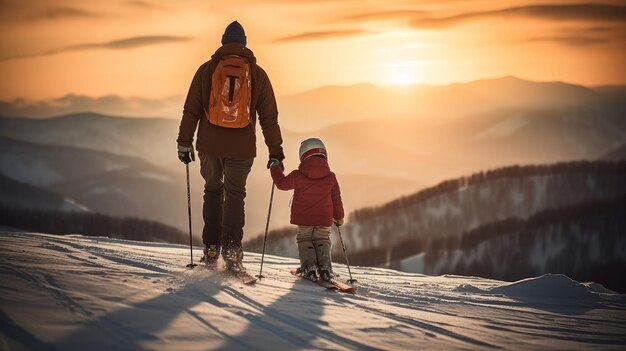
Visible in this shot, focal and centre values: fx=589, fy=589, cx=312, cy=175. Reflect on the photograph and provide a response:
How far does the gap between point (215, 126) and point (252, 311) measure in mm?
3154

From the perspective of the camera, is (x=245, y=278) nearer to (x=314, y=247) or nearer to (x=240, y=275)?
(x=240, y=275)

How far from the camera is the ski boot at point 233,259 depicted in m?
8.34

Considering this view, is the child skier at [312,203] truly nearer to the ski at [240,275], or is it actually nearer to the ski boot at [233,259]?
the ski boot at [233,259]

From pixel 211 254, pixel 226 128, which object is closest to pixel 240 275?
pixel 211 254

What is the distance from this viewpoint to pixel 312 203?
904 cm

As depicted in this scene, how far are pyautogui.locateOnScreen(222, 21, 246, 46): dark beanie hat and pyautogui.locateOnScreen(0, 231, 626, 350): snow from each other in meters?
3.29


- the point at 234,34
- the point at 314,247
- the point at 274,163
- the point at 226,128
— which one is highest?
the point at 234,34

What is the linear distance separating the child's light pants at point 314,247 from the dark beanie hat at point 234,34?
2.96m

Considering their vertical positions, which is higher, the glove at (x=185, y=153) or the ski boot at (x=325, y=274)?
the glove at (x=185, y=153)

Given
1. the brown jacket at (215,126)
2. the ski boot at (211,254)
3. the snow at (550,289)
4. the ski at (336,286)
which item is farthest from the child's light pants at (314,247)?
the snow at (550,289)

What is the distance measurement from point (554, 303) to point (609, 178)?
6354 inches

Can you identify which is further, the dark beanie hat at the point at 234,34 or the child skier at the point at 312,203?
the child skier at the point at 312,203

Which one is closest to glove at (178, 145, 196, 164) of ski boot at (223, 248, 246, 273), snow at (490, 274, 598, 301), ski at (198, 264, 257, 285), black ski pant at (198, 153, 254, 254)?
black ski pant at (198, 153, 254, 254)

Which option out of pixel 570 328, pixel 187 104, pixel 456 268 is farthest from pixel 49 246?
pixel 456 268
